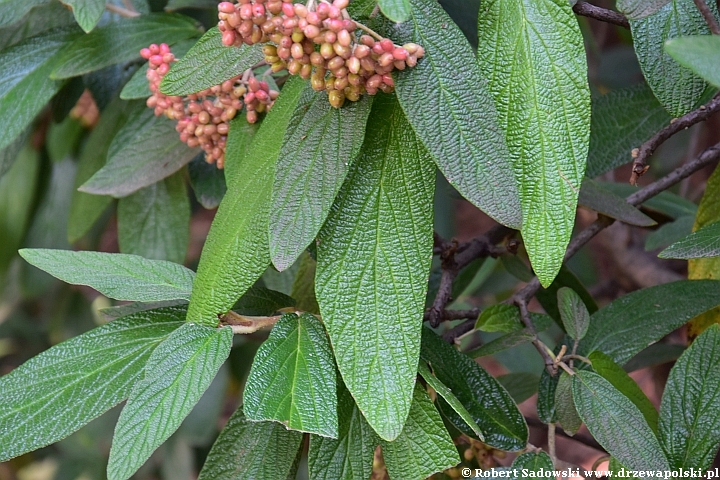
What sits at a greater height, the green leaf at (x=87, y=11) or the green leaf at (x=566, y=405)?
the green leaf at (x=87, y=11)

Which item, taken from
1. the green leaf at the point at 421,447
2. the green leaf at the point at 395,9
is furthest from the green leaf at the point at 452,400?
the green leaf at the point at 395,9

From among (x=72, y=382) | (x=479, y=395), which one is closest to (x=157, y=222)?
(x=72, y=382)

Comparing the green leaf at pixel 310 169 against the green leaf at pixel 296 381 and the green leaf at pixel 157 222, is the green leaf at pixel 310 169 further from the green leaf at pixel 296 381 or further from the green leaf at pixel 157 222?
the green leaf at pixel 157 222

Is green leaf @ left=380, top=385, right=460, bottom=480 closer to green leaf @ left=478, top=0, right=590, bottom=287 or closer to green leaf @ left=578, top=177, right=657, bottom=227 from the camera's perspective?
green leaf @ left=478, top=0, right=590, bottom=287

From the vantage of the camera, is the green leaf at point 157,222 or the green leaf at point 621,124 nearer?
the green leaf at point 621,124

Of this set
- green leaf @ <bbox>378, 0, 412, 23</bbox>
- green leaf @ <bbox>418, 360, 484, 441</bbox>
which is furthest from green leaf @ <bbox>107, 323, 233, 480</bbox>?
green leaf @ <bbox>378, 0, 412, 23</bbox>

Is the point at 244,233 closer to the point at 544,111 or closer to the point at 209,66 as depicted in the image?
the point at 209,66

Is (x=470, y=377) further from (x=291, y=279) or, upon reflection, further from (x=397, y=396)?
(x=291, y=279)
